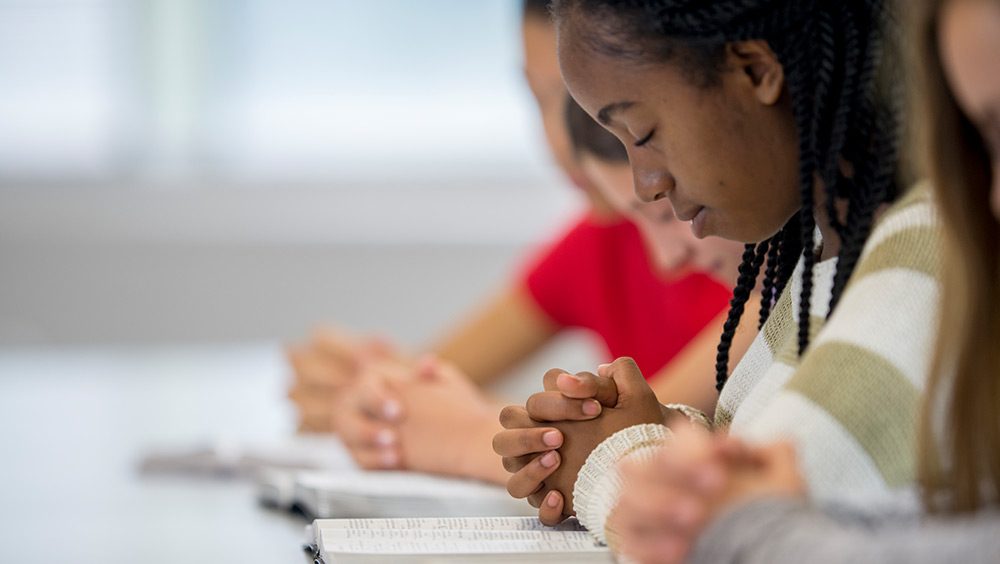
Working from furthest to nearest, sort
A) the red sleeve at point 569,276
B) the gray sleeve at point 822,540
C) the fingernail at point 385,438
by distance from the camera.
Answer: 1. the red sleeve at point 569,276
2. the fingernail at point 385,438
3. the gray sleeve at point 822,540

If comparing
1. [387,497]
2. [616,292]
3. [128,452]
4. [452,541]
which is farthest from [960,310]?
[616,292]

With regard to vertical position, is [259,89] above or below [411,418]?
below

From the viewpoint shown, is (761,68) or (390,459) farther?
(390,459)

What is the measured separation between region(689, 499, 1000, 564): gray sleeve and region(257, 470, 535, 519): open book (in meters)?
0.39

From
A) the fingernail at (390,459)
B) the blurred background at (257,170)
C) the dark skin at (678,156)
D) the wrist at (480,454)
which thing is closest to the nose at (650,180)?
the dark skin at (678,156)

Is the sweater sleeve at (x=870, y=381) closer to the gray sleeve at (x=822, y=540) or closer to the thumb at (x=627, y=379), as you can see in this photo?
the gray sleeve at (x=822, y=540)

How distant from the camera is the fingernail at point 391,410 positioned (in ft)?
3.83

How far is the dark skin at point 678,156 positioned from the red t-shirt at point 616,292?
762mm

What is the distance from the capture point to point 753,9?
659mm

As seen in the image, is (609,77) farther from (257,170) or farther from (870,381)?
→ (257,170)

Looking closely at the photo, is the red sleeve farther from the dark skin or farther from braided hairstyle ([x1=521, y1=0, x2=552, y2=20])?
the dark skin

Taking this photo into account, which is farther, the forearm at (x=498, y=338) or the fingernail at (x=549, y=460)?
the forearm at (x=498, y=338)

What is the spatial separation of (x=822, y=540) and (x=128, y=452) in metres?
0.97

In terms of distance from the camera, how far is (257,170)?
307 centimetres
